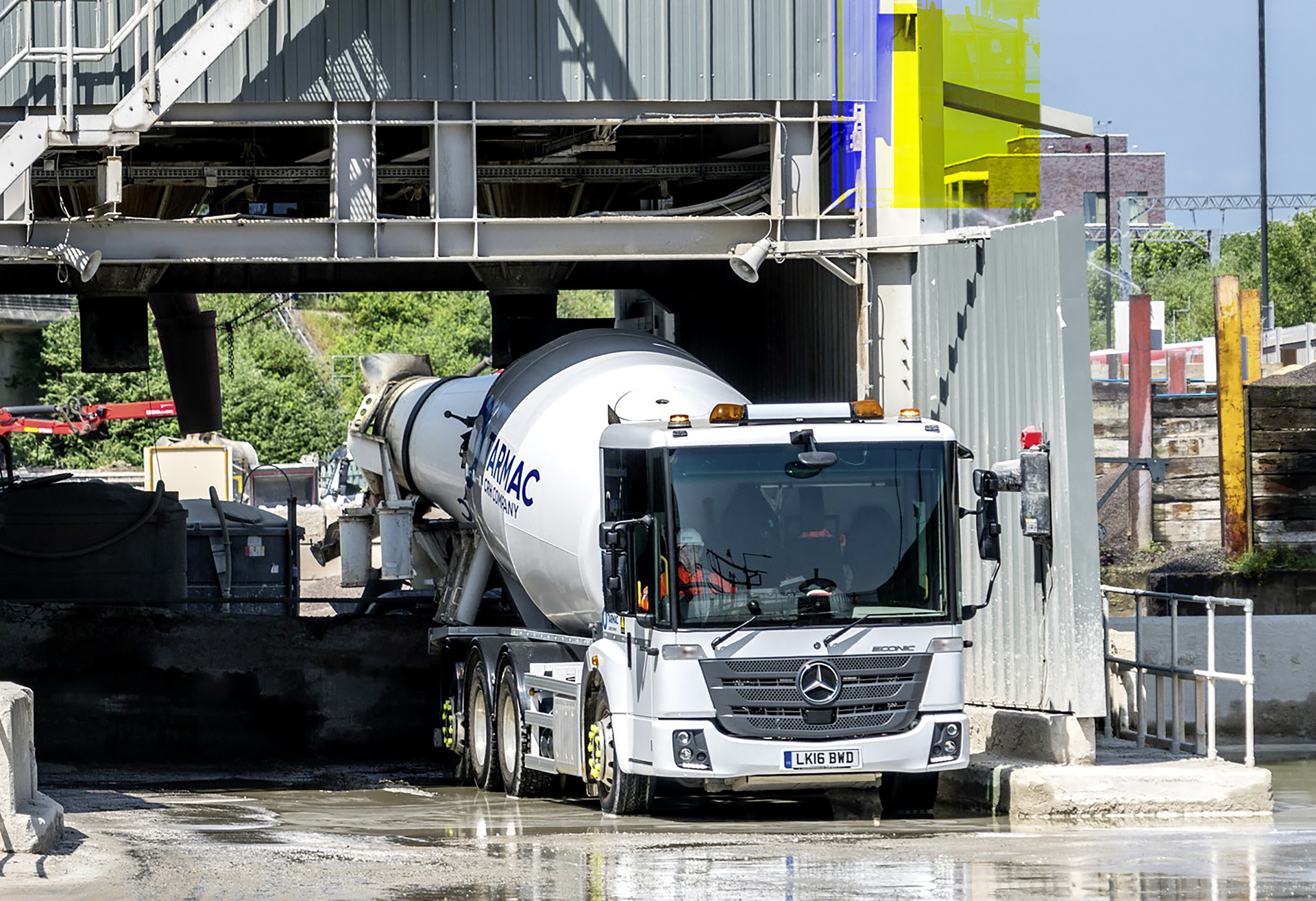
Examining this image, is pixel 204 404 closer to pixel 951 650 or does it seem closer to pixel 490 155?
pixel 490 155

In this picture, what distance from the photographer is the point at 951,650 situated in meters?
13.5

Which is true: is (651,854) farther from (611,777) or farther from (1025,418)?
(1025,418)

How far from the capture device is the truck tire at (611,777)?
13922 millimetres

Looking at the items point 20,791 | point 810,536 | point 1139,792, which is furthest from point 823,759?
point 20,791

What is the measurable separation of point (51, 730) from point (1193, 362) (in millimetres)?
47499

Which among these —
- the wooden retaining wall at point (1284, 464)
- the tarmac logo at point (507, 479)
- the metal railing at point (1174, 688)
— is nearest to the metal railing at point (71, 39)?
the tarmac logo at point (507, 479)

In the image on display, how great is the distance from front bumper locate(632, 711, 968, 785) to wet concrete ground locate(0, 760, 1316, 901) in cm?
43

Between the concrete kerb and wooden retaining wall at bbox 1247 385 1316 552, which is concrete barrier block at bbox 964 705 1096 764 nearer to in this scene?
the concrete kerb

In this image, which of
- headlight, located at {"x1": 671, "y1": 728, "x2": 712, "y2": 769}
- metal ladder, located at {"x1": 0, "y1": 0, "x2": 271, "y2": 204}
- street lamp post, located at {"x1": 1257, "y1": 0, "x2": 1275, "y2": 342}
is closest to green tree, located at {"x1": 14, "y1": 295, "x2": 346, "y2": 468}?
street lamp post, located at {"x1": 1257, "y1": 0, "x2": 1275, "y2": 342}

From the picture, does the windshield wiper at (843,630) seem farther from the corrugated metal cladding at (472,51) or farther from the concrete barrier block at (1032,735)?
the corrugated metal cladding at (472,51)

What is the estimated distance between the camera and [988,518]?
1323 centimetres

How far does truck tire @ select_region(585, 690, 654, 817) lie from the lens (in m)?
13.9

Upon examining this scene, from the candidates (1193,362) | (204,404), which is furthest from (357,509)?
(1193,362)

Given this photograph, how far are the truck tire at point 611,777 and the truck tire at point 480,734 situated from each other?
3.06m
